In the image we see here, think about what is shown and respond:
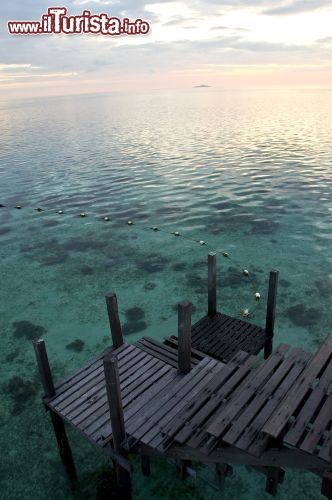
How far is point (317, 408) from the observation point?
658 cm

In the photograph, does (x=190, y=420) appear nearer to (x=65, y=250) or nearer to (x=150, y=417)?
(x=150, y=417)

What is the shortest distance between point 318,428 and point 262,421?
36.9 inches

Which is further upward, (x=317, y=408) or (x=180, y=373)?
(x=317, y=408)

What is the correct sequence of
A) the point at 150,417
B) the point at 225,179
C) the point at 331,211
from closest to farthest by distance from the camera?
the point at 150,417, the point at 331,211, the point at 225,179

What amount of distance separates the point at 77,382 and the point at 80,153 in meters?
52.5

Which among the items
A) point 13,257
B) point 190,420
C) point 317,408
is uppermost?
point 317,408

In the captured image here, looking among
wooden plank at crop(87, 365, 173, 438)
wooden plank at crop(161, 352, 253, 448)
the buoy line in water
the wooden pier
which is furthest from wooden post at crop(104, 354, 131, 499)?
the buoy line in water

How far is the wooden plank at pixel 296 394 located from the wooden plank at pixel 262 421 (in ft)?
→ 0.79

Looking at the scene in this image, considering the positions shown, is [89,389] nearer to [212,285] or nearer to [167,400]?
[167,400]

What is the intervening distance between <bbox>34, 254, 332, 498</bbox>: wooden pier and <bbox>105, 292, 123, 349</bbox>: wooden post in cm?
3

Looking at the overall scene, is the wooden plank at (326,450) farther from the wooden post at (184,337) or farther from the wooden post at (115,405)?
the wooden post at (184,337)

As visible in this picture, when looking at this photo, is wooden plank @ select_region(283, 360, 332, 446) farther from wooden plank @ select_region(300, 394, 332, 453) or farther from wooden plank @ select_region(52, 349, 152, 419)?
wooden plank @ select_region(52, 349, 152, 419)

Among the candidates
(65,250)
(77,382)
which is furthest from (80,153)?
(77,382)

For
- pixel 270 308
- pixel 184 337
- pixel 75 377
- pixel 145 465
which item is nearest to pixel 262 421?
pixel 184 337
